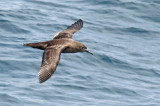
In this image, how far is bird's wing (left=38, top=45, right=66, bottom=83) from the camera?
10.5 metres

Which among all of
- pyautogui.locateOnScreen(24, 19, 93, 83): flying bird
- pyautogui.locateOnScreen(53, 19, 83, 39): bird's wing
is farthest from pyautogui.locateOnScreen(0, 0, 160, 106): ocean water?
pyautogui.locateOnScreen(24, 19, 93, 83): flying bird

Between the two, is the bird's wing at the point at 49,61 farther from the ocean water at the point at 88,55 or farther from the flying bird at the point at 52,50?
the ocean water at the point at 88,55

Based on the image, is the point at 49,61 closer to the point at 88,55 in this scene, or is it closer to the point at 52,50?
the point at 52,50

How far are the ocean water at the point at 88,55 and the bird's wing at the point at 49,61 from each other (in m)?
2.02

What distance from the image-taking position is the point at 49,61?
10.9 meters

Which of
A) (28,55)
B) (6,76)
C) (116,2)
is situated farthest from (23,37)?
(116,2)

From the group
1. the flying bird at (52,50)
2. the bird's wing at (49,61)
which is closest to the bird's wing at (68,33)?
the flying bird at (52,50)

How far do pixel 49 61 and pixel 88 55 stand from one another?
4.86 meters

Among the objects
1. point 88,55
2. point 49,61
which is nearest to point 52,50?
point 49,61

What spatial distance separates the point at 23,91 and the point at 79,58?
9.28 ft

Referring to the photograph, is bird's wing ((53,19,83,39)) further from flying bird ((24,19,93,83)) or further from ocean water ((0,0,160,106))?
ocean water ((0,0,160,106))

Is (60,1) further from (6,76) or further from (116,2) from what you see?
(6,76)

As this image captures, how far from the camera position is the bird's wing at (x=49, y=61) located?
10484mm

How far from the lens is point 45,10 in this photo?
18.8m
